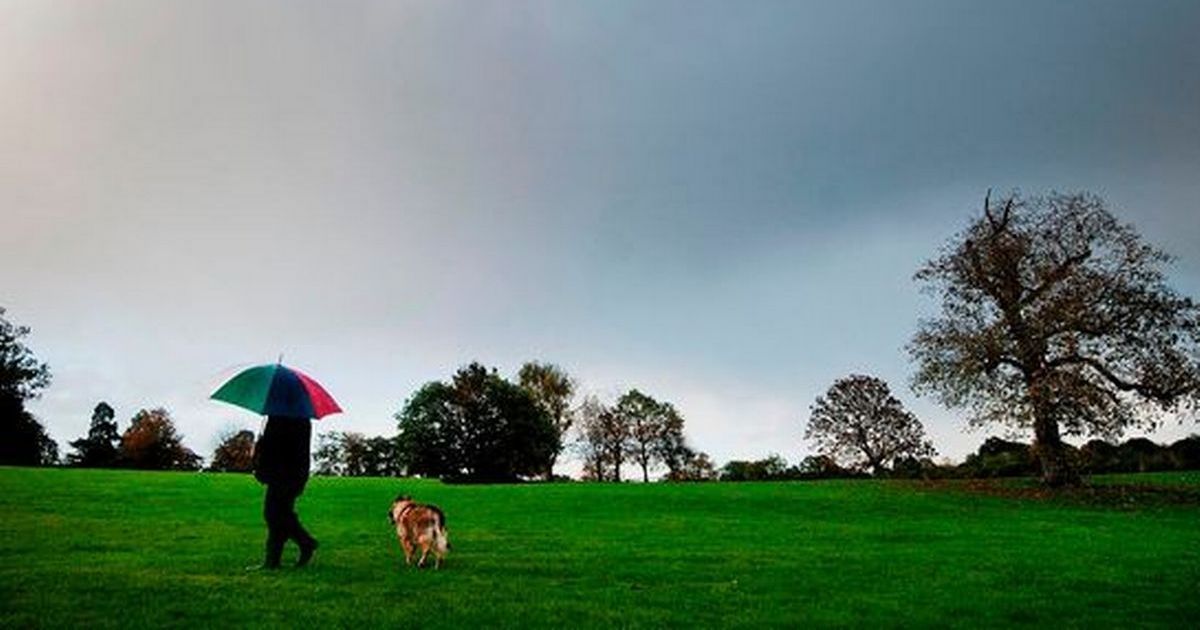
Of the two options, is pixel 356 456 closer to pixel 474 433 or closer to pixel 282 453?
pixel 474 433

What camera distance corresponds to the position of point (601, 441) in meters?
114

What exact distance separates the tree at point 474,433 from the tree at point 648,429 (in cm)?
2331

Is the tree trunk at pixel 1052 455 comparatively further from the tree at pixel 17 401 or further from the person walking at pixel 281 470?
the tree at pixel 17 401

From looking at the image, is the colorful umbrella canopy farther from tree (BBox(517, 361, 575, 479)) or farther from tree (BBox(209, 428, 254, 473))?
tree (BBox(209, 428, 254, 473))

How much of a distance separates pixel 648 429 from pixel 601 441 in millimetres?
7696

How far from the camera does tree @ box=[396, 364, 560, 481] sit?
300 feet

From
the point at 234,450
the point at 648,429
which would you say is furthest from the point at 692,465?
the point at 234,450

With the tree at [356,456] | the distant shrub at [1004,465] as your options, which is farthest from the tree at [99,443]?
the distant shrub at [1004,465]

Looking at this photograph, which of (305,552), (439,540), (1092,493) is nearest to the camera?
(305,552)

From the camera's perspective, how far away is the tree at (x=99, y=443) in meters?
104

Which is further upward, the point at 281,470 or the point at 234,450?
the point at 234,450

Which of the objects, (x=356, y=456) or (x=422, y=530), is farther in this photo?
(x=356, y=456)

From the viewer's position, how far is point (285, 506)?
1464cm

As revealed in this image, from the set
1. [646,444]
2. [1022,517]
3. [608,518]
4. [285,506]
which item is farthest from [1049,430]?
[646,444]
